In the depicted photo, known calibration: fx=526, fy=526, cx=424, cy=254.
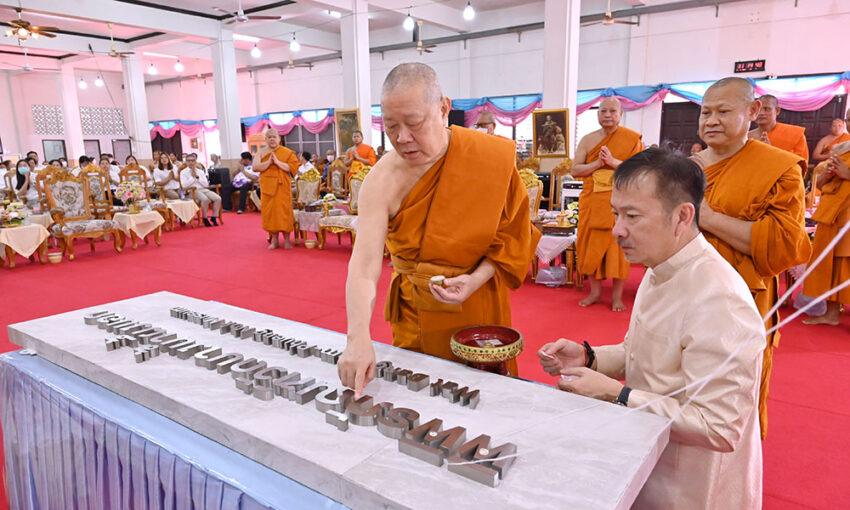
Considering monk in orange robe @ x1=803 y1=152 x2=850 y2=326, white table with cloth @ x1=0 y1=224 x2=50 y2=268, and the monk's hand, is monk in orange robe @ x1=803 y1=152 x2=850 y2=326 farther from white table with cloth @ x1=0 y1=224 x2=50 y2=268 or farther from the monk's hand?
white table with cloth @ x1=0 y1=224 x2=50 y2=268

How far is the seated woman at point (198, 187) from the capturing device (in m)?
9.50

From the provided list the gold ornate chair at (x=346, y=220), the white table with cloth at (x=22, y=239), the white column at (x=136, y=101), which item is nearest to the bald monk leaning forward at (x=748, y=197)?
the gold ornate chair at (x=346, y=220)

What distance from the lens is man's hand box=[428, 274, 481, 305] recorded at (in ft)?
4.82

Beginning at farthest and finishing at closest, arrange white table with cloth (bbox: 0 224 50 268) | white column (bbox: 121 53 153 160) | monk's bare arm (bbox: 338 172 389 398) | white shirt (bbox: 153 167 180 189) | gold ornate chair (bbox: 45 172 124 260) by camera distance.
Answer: white column (bbox: 121 53 153 160), white shirt (bbox: 153 167 180 189), gold ornate chair (bbox: 45 172 124 260), white table with cloth (bbox: 0 224 50 268), monk's bare arm (bbox: 338 172 389 398)

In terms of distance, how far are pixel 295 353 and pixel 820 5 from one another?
35.6ft

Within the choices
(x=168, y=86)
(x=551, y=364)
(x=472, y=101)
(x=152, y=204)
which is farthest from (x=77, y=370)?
(x=168, y=86)

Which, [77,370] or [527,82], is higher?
[527,82]

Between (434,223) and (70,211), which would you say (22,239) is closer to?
(70,211)

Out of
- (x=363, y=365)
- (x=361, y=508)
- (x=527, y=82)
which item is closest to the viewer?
(x=361, y=508)

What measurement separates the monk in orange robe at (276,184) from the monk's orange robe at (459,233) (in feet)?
18.4

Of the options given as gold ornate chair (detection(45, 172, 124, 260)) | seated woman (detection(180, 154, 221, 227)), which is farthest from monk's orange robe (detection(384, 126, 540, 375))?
seated woman (detection(180, 154, 221, 227))

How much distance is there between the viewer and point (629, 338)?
4.42 ft

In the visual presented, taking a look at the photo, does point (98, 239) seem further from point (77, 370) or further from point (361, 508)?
point (361, 508)

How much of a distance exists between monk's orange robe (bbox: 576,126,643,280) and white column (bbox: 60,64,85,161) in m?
16.1
